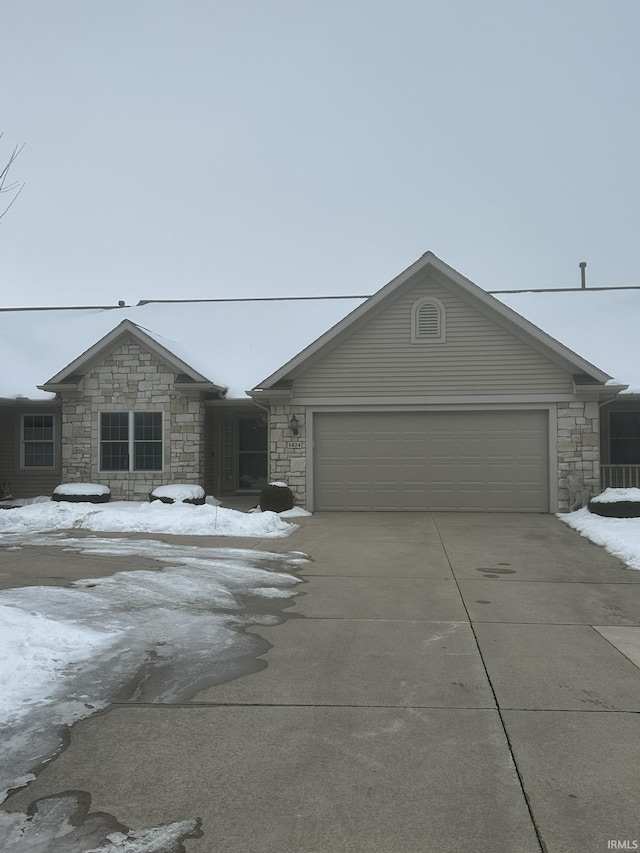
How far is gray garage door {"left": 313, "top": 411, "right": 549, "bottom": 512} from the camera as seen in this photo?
16.1 meters

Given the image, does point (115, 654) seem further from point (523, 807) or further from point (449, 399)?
point (449, 399)

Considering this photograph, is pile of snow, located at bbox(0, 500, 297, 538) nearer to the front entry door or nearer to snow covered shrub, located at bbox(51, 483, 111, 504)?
snow covered shrub, located at bbox(51, 483, 111, 504)

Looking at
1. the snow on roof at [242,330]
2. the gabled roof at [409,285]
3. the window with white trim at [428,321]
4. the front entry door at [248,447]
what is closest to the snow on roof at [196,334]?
the snow on roof at [242,330]

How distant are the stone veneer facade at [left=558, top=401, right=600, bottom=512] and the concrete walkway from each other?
8960 millimetres

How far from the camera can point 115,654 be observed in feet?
17.8

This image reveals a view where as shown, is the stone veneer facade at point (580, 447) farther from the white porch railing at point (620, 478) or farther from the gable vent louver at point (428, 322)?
the gable vent louver at point (428, 322)

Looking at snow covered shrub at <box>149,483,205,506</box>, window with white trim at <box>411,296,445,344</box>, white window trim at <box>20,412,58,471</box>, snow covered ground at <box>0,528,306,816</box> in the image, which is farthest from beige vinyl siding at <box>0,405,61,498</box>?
snow covered ground at <box>0,528,306,816</box>

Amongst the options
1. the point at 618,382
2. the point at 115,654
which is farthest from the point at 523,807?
the point at 618,382

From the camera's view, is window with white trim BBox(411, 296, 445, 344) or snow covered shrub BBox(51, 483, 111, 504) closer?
window with white trim BBox(411, 296, 445, 344)

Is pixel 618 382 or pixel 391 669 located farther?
pixel 618 382

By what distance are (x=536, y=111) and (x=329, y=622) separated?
69.3 ft

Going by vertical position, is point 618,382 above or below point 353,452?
above

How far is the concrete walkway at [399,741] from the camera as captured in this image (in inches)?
119

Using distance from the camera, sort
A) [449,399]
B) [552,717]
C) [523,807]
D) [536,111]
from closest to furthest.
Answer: [523,807], [552,717], [449,399], [536,111]
